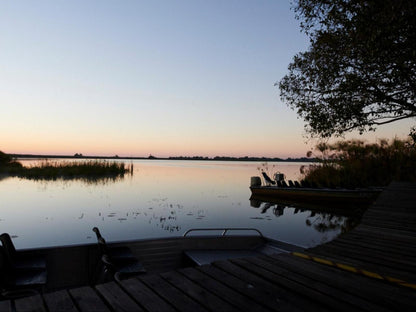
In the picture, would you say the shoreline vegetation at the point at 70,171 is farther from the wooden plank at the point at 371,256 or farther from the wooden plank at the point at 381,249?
the wooden plank at the point at 371,256

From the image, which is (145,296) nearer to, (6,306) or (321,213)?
(6,306)

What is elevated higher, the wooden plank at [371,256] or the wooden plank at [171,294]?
the wooden plank at [171,294]

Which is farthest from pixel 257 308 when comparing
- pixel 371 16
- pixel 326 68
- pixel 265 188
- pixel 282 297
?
pixel 265 188

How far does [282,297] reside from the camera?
2932mm

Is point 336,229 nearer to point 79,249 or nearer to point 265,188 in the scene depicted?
point 265,188

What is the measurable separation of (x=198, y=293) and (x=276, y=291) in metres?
0.80

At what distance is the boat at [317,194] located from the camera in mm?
19594

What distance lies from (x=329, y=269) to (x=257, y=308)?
1.61m

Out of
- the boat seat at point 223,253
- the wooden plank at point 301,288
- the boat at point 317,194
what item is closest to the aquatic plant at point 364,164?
the boat at point 317,194

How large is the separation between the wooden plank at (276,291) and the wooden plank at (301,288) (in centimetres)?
5

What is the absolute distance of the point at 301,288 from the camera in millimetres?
3154

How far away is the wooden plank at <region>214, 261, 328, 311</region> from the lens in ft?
9.10

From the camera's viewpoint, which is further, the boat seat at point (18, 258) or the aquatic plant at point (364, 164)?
the aquatic plant at point (364, 164)

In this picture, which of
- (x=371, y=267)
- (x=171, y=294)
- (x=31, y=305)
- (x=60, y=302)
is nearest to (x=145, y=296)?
(x=171, y=294)
